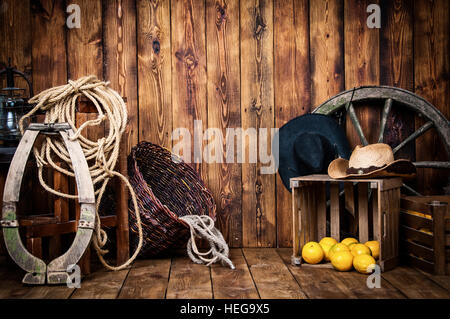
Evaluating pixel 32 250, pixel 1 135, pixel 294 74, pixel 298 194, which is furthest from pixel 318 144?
pixel 1 135

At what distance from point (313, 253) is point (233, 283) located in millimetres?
483

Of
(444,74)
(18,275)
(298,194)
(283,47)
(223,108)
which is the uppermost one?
(283,47)

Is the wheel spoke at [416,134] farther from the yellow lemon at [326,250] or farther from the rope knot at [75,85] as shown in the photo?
the rope knot at [75,85]

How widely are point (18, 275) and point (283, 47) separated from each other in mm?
1958

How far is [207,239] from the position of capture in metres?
2.35

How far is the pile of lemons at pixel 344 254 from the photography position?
6.99 ft

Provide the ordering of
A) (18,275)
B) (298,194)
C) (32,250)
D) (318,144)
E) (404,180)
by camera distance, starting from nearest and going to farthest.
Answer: (32,250)
(18,275)
(298,194)
(318,144)
(404,180)

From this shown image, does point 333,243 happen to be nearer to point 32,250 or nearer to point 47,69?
point 32,250

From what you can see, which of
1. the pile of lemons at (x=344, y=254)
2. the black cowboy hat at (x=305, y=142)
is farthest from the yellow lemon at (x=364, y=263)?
the black cowboy hat at (x=305, y=142)

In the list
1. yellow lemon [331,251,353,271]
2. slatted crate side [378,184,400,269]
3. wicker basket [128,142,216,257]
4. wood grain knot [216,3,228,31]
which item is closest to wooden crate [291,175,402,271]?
slatted crate side [378,184,400,269]

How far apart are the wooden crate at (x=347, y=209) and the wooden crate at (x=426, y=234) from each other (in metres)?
0.07

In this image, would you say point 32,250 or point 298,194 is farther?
point 298,194

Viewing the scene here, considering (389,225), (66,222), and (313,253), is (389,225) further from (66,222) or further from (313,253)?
(66,222)

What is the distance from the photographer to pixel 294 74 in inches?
111
